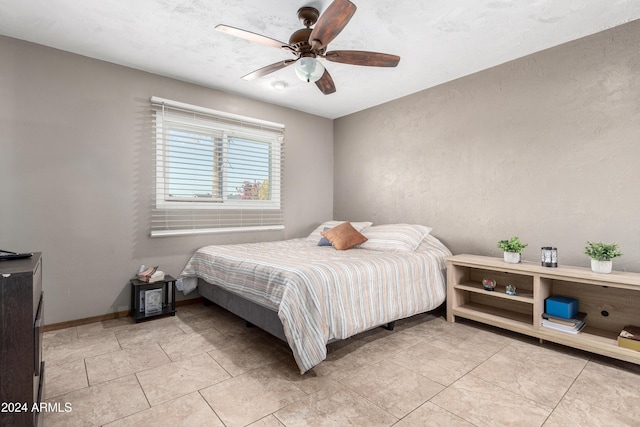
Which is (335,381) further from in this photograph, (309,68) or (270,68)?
(270,68)

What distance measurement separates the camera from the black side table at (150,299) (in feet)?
9.56

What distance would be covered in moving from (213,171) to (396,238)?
220 cm

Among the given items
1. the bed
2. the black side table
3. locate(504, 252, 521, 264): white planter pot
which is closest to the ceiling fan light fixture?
the bed

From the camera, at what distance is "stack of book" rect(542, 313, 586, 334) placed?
231 cm

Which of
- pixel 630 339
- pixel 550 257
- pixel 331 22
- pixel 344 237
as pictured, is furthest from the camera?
pixel 344 237

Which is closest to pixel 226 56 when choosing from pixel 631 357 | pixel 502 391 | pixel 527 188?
pixel 527 188

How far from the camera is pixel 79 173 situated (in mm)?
2812

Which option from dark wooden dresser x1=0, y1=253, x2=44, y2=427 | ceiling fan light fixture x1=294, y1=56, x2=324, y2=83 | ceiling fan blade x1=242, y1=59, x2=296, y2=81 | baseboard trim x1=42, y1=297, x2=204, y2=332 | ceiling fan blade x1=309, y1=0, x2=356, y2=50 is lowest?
baseboard trim x1=42, y1=297, x2=204, y2=332

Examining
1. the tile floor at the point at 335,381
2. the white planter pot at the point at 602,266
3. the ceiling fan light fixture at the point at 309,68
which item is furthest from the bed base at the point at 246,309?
the white planter pot at the point at 602,266

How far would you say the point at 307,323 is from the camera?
6.43 feet

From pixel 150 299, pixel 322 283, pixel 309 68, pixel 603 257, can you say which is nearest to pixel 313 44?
pixel 309 68

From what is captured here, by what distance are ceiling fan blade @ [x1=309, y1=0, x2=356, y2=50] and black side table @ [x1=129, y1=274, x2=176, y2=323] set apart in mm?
2544

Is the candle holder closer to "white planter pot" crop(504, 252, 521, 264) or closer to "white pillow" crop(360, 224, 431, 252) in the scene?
"white planter pot" crop(504, 252, 521, 264)

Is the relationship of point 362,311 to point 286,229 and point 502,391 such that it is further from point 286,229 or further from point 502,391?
point 286,229
